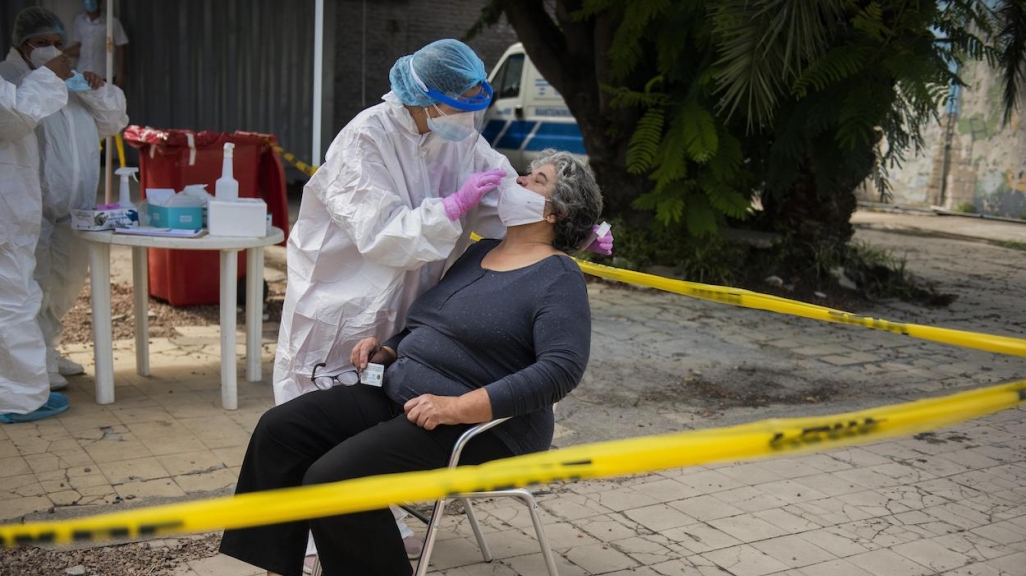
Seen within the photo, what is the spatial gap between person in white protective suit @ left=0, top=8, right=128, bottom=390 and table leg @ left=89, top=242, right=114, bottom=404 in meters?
0.31

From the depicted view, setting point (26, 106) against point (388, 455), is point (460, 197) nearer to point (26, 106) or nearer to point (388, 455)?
point (388, 455)

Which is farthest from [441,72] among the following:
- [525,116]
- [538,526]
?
[525,116]

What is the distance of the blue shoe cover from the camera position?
4.30 meters

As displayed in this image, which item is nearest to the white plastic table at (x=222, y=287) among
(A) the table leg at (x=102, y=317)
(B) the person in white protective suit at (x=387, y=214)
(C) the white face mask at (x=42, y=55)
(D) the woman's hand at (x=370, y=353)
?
(A) the table leg at (x=102, y=317)

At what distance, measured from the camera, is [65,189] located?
4645mm

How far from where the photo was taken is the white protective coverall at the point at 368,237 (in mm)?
2875

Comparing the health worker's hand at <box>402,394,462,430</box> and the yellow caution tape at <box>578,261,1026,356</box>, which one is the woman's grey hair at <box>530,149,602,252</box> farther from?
the yellow caution tape at <box>578,261,1026,356</box>

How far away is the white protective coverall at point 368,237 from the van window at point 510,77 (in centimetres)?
912

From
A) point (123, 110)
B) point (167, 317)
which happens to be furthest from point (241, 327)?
point (123, 110)

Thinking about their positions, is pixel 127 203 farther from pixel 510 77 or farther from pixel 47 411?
pixel 510 77

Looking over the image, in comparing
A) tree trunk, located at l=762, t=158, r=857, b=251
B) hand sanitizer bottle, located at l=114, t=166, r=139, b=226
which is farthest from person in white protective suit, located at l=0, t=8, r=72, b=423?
tree trunk, located at l=762, t=158, r=857, b=251

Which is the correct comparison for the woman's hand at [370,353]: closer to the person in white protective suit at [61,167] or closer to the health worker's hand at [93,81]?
the person in white protective suit at [61,167]

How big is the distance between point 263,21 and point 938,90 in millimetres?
8133

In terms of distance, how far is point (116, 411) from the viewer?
4.54 metres
